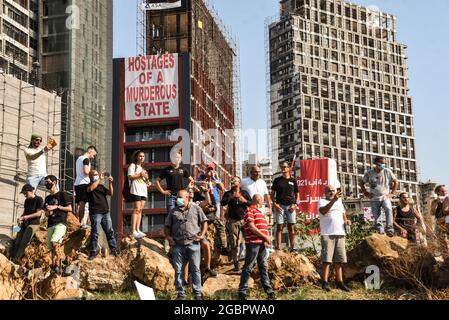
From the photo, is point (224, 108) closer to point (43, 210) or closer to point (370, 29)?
point (370, 29)

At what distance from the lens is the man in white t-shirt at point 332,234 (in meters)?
11.5

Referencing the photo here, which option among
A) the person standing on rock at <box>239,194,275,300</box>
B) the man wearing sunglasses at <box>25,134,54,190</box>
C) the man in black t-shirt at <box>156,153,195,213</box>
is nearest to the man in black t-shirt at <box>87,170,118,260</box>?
the man in black t-shirt at <box>156,153,195,213</box>

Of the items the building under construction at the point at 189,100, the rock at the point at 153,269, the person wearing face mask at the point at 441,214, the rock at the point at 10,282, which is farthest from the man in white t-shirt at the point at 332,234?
the building under construction at the point at 189,100

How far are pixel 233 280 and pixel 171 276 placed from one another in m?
1.20

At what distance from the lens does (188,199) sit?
11164 millimetres

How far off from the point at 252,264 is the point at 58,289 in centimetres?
326

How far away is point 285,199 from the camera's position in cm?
1328

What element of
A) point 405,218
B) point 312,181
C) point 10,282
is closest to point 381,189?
point 405,218

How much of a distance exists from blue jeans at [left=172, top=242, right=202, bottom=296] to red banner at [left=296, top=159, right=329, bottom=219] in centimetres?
2652

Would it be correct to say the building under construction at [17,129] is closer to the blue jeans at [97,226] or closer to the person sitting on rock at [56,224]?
the blue jeans at [97,226]

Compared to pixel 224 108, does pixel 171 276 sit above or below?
below

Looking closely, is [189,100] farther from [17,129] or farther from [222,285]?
[222,285]
